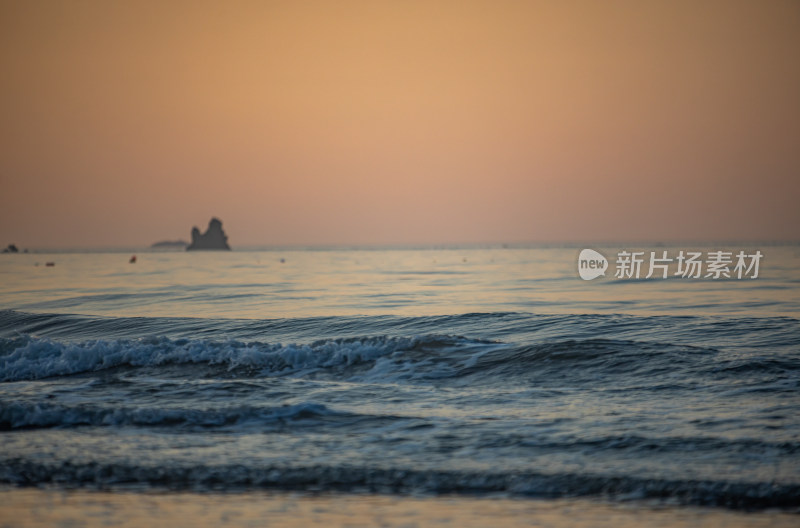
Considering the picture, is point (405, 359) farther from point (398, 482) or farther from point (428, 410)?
point (398, 482)

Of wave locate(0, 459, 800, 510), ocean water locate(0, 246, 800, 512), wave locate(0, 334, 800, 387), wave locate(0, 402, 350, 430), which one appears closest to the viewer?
wave locate(0, 459, 800, 510)

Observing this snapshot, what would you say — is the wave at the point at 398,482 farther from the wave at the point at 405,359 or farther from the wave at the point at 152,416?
the wave at the point at 405,359

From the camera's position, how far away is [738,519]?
276 inches

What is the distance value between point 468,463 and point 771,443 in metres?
4.17

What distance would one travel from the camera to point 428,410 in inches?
461

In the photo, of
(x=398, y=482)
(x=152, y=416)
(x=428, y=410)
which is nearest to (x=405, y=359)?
(x=428, y=410)

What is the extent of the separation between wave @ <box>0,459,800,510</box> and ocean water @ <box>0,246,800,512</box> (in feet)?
0.08

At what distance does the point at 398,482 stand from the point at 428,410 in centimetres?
348

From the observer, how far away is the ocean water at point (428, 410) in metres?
8.30

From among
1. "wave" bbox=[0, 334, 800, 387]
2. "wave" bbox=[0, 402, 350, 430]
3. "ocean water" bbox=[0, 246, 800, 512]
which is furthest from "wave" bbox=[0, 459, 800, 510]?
"wave" bbox=[0, 334, 800, 387]

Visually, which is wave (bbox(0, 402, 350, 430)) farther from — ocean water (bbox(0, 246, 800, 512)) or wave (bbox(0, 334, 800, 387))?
wave (bbox(0, 334, 800, 387))

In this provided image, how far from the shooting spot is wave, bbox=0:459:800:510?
25.1 ft

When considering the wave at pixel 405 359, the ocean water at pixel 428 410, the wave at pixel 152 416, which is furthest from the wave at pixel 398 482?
the wave at pixel 405 359

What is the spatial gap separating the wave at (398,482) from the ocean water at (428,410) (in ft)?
0.08
